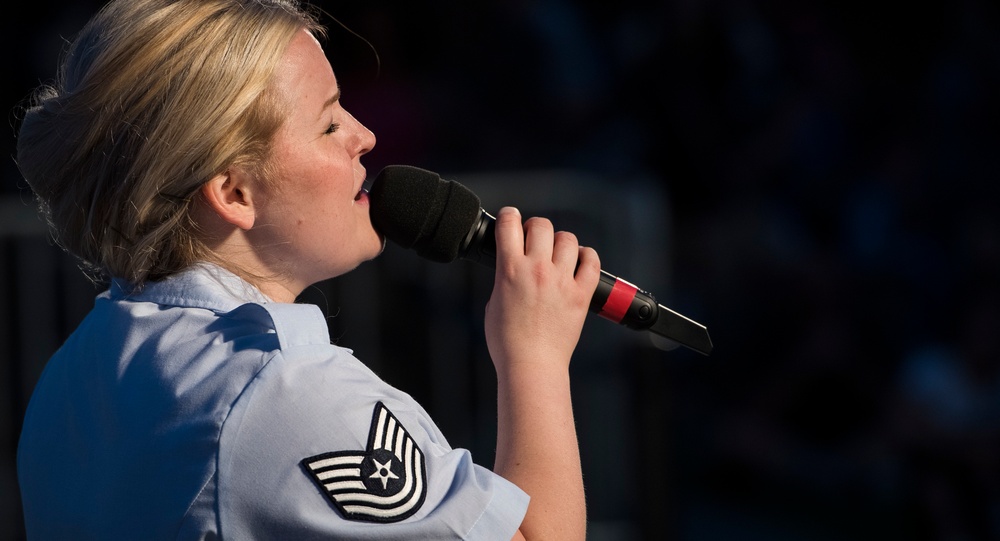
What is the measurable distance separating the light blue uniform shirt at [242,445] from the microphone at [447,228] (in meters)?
0.42

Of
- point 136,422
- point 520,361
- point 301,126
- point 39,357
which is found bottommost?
point 39,357

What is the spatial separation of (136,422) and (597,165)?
14.2ft

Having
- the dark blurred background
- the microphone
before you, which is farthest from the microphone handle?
the dark blurred background

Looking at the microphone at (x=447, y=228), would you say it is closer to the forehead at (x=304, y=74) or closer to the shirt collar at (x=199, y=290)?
the forehead at (x=304, y=74)

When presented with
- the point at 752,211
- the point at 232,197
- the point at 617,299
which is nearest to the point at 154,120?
the point at 232,197

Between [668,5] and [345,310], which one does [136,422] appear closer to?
[345,310]

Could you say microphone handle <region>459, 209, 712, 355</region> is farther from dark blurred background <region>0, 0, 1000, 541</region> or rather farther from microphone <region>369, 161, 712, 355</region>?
dark blurred background <region>0, 0, 1000, 541</region>

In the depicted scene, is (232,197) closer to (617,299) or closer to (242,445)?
(242,445)

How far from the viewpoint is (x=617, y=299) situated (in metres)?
1.83

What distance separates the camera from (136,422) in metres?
1.32

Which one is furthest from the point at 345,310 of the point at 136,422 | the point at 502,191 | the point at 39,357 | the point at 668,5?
the point at 136,422

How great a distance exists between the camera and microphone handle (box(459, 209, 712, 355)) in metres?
1.82

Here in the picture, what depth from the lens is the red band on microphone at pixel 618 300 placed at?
1.82 metres

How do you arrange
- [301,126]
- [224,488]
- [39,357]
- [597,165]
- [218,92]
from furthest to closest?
1. [597,165]
2. [39,357]
3. [301,126]
4. [218,92]
5. [224,488]
